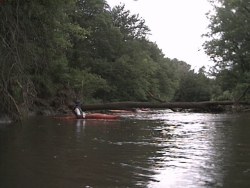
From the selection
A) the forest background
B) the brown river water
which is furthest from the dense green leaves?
the brown river water

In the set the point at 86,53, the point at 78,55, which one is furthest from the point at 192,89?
the point at 78,55

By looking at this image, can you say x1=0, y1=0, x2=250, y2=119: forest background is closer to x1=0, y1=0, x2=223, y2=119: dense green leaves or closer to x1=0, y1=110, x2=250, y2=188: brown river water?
x1=0, y1=0, x2=223, y2=119: dense green leaves

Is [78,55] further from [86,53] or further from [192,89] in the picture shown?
[192,89]

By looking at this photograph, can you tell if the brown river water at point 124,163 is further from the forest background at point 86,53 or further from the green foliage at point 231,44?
the green foliage at point 231,44

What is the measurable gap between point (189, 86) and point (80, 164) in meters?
61.4

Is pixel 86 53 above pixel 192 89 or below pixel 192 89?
above

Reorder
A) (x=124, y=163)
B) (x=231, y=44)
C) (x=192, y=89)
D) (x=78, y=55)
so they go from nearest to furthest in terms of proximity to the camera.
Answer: (x=124, y=163), (x=231, y=44), (x=78, y=55), (x=192, y=89)

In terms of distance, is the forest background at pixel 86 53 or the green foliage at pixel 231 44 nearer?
the forest background at pixel 86 53

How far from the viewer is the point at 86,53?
39.1 m

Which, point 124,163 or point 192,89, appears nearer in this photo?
point 124,163

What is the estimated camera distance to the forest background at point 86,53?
1002 cm

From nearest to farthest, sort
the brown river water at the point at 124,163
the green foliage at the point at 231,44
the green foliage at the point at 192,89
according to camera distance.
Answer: the brown river water at the point at 124,163 < the green foliage at the point at 231,44 < the green foliage at the point at 192,89

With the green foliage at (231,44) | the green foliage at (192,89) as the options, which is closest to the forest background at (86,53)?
the green foliage at (231,44)

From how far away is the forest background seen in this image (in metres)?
10.0
